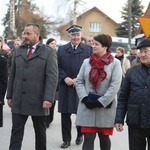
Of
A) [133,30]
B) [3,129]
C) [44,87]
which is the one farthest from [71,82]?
[133,30]

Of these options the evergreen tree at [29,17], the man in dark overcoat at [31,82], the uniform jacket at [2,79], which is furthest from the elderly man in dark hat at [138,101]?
the evergreen tree at [29,17]

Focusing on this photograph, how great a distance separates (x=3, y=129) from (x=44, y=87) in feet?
9.85

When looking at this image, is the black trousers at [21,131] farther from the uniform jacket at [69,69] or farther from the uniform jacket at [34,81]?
the uniform jacket at [69,69]

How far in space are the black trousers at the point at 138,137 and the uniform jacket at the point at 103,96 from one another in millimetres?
738

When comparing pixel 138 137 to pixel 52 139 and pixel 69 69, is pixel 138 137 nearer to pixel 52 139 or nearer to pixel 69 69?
pixel 69 69

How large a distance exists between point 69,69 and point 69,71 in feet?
0.12

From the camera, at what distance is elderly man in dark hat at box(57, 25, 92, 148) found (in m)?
6.60

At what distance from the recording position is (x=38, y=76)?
5.31 metres

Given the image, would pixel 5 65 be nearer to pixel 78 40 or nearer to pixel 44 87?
pixel 44 87

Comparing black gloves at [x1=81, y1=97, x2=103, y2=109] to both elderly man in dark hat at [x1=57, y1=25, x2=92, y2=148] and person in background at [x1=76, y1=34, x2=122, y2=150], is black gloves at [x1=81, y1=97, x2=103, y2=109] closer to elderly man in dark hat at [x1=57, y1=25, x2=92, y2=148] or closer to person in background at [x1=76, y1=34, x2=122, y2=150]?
person in background at [x1=76, y1=34, x2=122, y2=150]

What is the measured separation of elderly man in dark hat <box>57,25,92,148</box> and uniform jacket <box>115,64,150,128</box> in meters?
2.30

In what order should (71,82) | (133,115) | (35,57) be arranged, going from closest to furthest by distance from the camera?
1. (133,115)
2. (35,57)
3. (71,82)

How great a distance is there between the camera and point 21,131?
5.33 m

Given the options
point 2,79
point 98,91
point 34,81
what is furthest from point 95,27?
point 98,91
